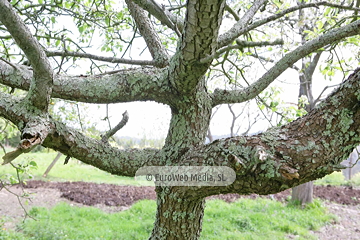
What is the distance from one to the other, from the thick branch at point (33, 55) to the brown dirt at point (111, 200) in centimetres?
505

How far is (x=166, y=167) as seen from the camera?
1.83 metres

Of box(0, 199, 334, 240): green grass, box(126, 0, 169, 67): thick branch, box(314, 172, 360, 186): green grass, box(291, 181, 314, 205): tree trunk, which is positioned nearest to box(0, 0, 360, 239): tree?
box(126, 0, 169, 67): thick branch

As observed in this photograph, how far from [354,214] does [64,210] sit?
7.36m

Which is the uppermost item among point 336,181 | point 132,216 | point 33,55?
point 33,55

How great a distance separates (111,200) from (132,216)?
1.73 metres

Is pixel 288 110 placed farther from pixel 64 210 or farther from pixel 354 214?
pixel 354 214

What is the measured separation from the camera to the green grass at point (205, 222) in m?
4.92

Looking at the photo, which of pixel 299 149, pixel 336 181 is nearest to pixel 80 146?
pixel 299 149

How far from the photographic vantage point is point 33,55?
4.44 feet

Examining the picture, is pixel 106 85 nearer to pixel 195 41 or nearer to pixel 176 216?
pixel 195 41

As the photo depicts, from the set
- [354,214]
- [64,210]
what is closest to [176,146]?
[64,210]

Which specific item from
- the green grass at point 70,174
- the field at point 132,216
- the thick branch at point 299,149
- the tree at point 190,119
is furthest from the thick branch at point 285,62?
the green grass at point 70,174

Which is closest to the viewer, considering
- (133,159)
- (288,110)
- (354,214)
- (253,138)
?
(253,138)

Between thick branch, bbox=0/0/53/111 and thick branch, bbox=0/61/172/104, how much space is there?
273mm
